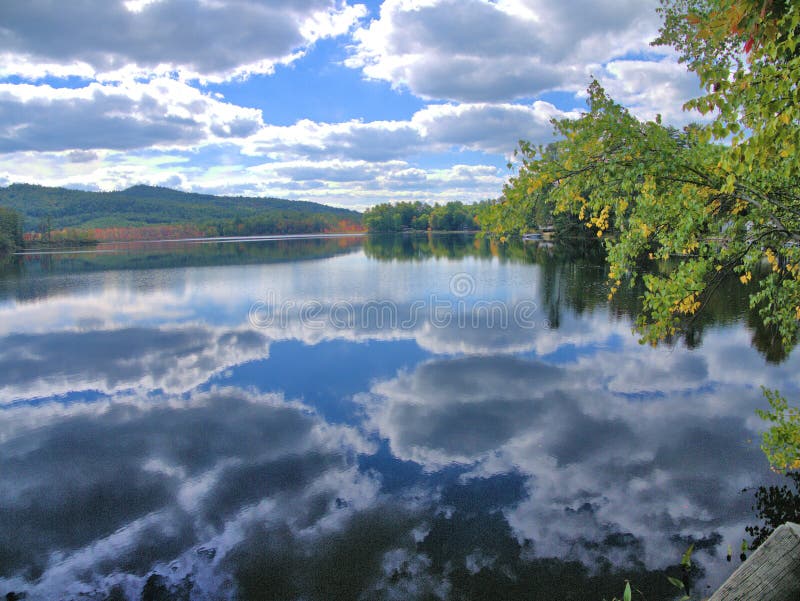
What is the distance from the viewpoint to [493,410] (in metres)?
14.0

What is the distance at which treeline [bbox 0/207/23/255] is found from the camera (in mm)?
112738

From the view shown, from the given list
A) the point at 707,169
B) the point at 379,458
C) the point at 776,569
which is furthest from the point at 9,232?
the point at 776,569

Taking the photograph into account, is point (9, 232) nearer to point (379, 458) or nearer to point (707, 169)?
point (379, 458)

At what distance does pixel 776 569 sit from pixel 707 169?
169 inches

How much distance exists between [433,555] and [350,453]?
13.5 ft

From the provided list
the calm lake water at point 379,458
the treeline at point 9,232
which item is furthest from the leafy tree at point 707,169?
the treeline at point 9,232

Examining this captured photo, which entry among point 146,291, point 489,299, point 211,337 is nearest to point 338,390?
point 211,337

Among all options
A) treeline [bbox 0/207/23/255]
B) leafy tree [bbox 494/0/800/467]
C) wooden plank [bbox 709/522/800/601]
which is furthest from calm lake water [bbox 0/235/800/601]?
treeline [bbox 0/207/23/255]

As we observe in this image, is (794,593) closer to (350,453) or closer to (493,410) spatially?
(350,453)

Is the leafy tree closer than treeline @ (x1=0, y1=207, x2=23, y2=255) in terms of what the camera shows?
Yes

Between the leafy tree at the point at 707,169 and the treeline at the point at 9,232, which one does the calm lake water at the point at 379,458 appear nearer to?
the leafy tree at the point at 707,169

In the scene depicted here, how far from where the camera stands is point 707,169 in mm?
5523

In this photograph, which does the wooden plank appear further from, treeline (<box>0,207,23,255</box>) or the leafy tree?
treeline (<box>0,207,23,255</box>)

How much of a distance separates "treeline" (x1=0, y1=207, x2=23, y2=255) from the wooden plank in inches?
5541
